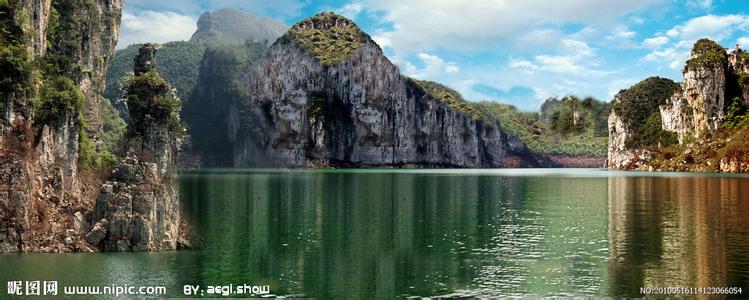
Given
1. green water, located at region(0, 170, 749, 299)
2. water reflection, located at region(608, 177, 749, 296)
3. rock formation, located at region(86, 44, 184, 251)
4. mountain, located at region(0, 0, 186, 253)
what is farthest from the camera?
rock formation, located at region(86, 44, 184, 251)

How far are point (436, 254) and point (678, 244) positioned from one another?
793 inches

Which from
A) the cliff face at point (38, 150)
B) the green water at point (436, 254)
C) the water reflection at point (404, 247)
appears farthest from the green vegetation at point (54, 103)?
the water reflection at point (404, 247)

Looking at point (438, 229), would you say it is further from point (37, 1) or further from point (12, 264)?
point (37, 1)

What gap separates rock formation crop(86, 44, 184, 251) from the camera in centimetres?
4434

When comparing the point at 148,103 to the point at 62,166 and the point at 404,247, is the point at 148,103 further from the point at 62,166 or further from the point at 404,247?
the point at 404,247

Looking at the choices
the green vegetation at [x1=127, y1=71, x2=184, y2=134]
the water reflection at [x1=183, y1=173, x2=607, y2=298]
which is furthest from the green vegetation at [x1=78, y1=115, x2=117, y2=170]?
the green vegetation at [x1=127, y1=71, x2=184, y2=134]

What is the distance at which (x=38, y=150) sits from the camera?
48.8 meters

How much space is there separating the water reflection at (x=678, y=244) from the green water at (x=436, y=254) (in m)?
0.11

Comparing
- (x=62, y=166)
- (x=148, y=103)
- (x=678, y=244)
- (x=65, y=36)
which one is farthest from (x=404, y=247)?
(x=65, y=36)

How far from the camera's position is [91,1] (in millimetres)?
94375

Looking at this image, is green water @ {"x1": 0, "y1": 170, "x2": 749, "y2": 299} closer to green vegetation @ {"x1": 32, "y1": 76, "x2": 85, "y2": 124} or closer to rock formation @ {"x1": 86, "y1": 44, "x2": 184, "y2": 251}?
rock formation @ {"x1": 86, "y1": 44, "x2": 184, "y2": 251}

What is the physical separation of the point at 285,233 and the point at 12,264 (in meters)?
23.1

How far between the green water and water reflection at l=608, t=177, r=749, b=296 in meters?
0.11

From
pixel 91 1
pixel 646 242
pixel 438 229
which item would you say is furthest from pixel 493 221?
pixel 91 1
